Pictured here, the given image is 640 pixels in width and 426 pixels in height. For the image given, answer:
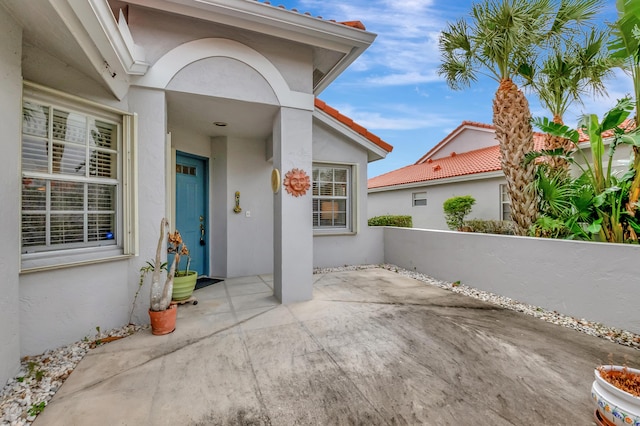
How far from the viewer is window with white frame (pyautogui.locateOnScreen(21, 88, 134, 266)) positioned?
10.1ft

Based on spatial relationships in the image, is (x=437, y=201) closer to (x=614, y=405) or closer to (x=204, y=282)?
(x=204, y=282)

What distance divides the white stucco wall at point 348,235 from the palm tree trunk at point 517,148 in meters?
3.44

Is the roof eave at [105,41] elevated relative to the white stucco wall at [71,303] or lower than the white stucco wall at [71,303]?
elevated

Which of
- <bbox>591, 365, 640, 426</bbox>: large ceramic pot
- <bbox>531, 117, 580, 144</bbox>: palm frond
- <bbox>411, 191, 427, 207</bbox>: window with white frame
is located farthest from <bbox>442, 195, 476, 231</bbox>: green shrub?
<bbox>591, 365, 640, 426</bbox>: large ceramic pot

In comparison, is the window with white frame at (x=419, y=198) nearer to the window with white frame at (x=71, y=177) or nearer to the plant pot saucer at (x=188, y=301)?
the plant pot saucer at (x=188, y=301)

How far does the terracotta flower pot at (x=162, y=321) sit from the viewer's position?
3572 mm

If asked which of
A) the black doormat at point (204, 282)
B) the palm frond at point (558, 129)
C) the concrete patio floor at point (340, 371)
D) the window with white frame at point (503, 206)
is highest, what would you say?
the palm frond at point (558, 129)

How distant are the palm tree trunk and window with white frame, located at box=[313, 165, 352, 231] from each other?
383 cm

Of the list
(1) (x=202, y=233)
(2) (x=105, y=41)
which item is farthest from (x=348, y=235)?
(2) (x=105, y=41)

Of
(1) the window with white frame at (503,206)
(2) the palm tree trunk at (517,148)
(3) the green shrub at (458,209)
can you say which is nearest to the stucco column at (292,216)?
(2) the palm tree trunk at (517,148)

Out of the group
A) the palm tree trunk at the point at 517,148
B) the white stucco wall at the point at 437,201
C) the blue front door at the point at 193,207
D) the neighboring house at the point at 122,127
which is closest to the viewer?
the neighboring house at the point at 122,127

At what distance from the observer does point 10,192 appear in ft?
8.56

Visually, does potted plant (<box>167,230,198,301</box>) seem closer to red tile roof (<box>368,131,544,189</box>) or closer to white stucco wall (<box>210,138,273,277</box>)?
white stucco wall (<box>210,138,273,277</box>)

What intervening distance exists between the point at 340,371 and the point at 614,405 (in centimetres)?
208
